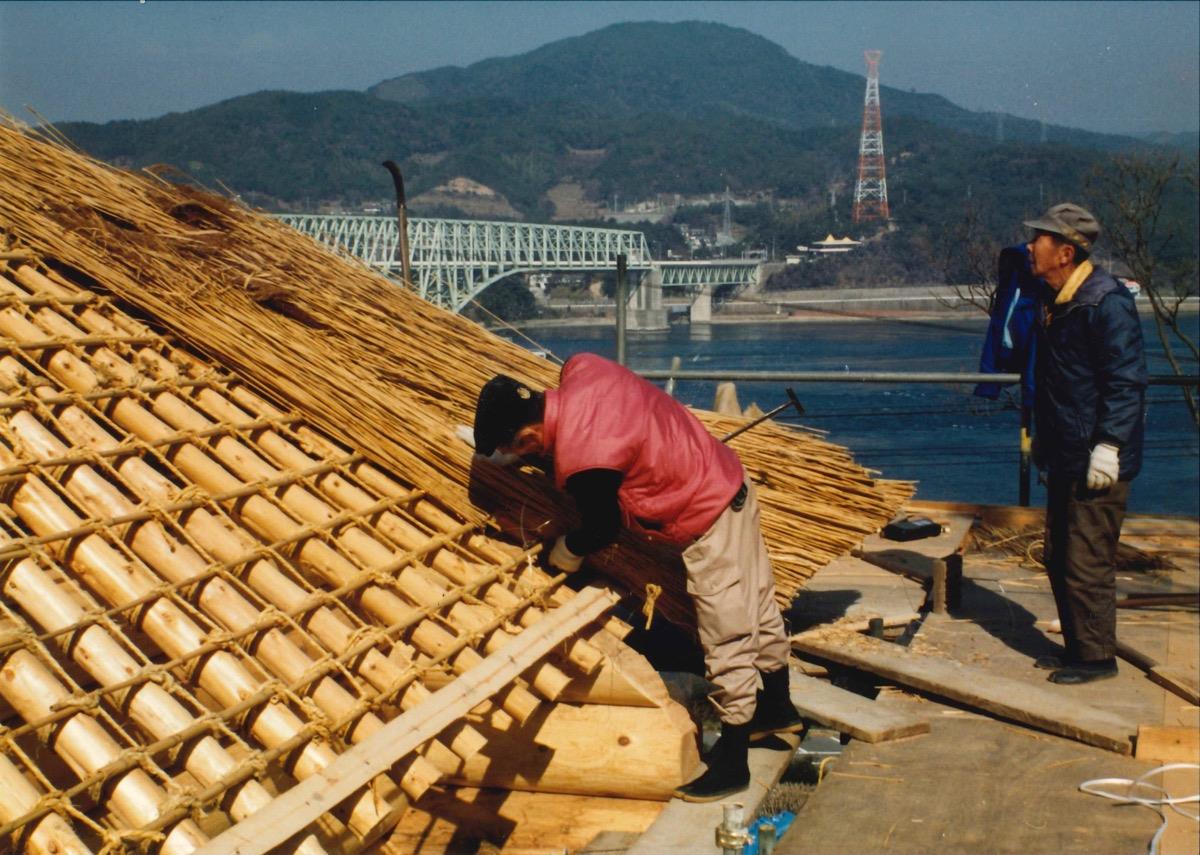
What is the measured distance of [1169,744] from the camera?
3559 millimetres

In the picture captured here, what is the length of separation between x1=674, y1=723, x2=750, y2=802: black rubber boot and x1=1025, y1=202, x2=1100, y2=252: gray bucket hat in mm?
Answer: 2044

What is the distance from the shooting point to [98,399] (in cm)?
337

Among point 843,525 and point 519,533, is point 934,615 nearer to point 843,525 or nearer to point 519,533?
point 843,525

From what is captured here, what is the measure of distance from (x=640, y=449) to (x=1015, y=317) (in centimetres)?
227

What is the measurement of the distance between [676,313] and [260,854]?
2691 inches

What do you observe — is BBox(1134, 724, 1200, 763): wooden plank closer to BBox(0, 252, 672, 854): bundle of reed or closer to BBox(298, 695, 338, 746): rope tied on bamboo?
BBox(0, 252, 672, 854): bundle of reed

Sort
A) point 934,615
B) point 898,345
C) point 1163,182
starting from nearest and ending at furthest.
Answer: point 934,615 < point 1163,182 < point 898,345

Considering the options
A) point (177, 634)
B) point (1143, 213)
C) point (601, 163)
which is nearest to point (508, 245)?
point (1143, 213)

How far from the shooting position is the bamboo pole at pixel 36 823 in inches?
83.0

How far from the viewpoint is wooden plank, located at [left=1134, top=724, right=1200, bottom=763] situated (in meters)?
3.53

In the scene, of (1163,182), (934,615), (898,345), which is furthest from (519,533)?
(898,345)

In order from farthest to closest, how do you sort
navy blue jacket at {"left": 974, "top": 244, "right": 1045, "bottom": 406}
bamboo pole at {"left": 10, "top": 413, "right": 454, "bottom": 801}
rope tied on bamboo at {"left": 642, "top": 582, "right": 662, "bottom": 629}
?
navy blue jacket at {"left": 974, "top": 244, "right": 1045, "bottom": 406}
rope tied on bamboo at {"left": 642, "top": 582, "right": 662, "bottom": 629}
bamboo pole at {"left": 10, "top": 413, "right": 454, "bottom": 801}

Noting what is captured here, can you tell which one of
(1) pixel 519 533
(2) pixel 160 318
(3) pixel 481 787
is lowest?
(3) pixel 481 787

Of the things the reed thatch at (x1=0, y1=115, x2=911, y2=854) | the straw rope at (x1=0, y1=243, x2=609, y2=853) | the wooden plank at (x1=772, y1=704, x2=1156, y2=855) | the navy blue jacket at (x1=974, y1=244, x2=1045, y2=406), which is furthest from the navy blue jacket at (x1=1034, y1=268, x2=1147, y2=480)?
the straw rope at (x1=0, y1=243, x2=609, y2=853)
